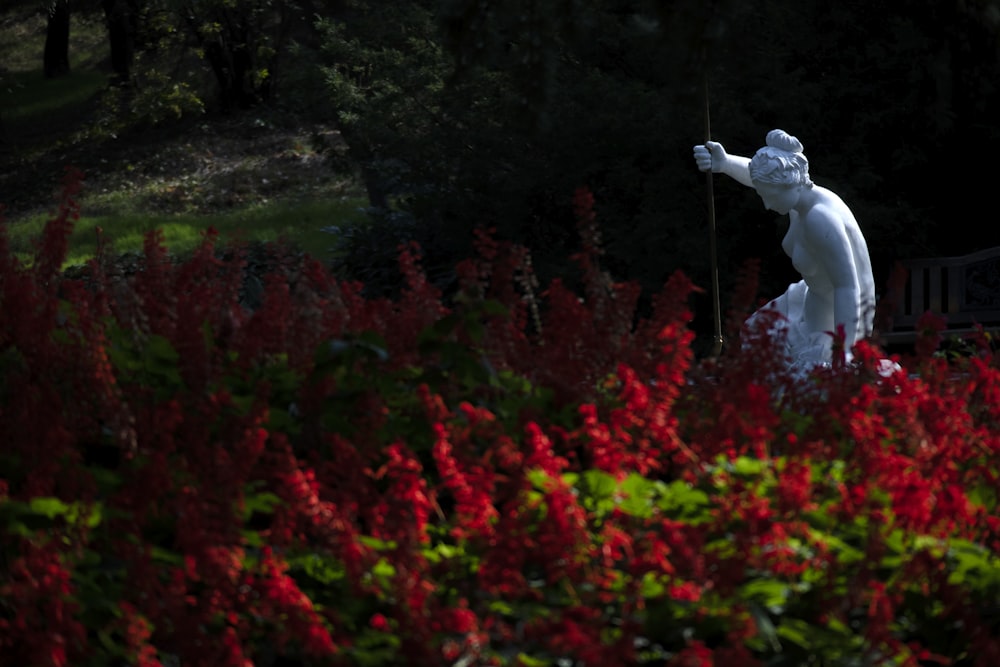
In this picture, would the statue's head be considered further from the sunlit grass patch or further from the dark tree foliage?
the sunlit grass patch

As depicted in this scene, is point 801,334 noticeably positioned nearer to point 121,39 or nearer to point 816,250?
point 816,250

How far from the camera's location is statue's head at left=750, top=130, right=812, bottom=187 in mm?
6629

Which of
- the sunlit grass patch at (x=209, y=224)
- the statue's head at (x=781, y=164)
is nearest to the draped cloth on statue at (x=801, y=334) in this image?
the statue's head at (x=781, y=164)

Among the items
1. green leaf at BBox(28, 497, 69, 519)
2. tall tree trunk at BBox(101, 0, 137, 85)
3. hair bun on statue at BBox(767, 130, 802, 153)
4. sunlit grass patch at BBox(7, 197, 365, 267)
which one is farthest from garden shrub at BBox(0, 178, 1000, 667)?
tall tree trunk at BBox(101, 0, 137, 85)

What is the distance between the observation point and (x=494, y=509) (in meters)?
3.04

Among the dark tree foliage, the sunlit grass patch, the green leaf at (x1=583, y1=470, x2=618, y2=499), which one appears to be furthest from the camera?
the sunlit grass patch

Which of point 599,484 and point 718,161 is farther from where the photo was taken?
point 718,161

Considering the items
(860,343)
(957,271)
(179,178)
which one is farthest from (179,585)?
(179,178)

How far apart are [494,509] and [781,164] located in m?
3.97

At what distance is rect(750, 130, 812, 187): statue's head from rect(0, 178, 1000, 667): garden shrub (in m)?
2.77

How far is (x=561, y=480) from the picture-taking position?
2.88m

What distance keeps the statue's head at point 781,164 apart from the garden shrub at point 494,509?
2.77 m

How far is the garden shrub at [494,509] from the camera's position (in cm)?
276

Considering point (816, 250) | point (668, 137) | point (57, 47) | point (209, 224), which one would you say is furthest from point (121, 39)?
point (816, 250)
